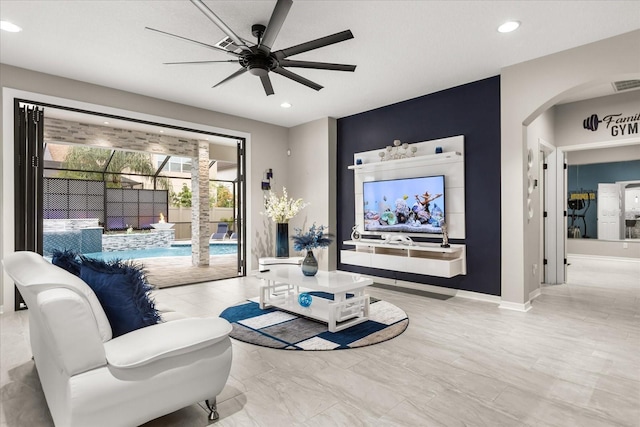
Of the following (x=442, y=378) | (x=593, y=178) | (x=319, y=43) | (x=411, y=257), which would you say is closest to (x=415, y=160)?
(x=411, y=257)

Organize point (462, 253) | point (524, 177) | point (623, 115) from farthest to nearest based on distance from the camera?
point (623, 115)
point (462, 253)
point (524, 177)

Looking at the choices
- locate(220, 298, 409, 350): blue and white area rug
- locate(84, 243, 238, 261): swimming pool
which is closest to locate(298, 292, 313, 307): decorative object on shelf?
locate(220, 298, 409, 350): blue and white area rug

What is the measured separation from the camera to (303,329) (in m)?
3.41

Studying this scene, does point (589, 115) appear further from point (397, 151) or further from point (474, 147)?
point (397, 151)

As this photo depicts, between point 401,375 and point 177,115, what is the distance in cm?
479

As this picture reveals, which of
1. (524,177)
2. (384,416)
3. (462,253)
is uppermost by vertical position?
(524,177)

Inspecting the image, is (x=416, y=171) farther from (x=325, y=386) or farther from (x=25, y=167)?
(x=25, y=167)

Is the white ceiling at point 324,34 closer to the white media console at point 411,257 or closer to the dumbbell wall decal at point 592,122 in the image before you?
the dumbbell wall decal at point 592,122

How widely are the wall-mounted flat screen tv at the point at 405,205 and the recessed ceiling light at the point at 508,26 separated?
77.4 inches

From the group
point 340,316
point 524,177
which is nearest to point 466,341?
point 340,316

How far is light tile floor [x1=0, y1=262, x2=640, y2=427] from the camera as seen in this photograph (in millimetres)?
1986

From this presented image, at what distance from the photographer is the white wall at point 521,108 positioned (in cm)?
354

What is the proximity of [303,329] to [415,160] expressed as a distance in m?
2.92

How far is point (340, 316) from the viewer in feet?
11.2
